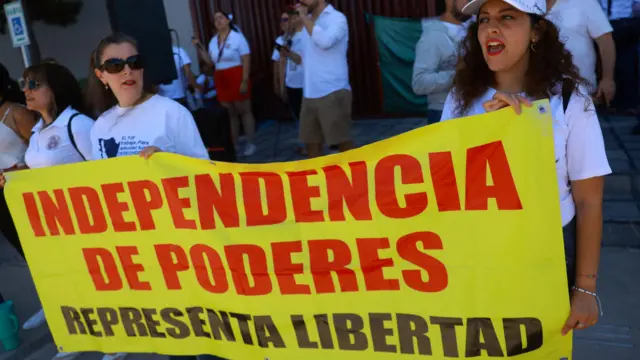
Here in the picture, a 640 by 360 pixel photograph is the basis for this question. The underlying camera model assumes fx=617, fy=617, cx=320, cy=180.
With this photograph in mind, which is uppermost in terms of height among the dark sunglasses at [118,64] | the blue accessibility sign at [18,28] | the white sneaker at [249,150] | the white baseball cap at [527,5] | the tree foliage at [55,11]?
the tree foliage at [55,11]

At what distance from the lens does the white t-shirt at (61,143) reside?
3271 millimetres

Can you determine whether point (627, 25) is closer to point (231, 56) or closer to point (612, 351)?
point (612, 351)

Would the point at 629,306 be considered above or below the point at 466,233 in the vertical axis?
below

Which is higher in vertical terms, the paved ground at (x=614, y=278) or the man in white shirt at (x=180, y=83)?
the man in white shirt at (x=180, y=83)

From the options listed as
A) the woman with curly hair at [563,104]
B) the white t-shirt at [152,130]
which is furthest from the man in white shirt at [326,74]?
the woman with curly hair at [563,104]

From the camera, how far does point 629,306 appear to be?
11.7ft

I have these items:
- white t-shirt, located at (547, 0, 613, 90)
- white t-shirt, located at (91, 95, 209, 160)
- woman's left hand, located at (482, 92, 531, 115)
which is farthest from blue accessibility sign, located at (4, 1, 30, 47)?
woman's left hand, located at (482, 92, 531, 115)

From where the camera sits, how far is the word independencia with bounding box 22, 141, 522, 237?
2111 millimetres

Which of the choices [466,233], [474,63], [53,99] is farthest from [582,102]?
[53,99]

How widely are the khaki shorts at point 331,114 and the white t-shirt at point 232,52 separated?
7.36 feet

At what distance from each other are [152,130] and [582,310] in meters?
1.88

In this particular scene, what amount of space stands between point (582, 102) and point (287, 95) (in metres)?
5.92

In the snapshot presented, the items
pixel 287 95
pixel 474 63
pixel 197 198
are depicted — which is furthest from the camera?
pixel 287 95

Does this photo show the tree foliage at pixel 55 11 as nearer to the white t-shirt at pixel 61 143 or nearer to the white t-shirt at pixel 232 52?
the white t-shirt at pixel 232 52
